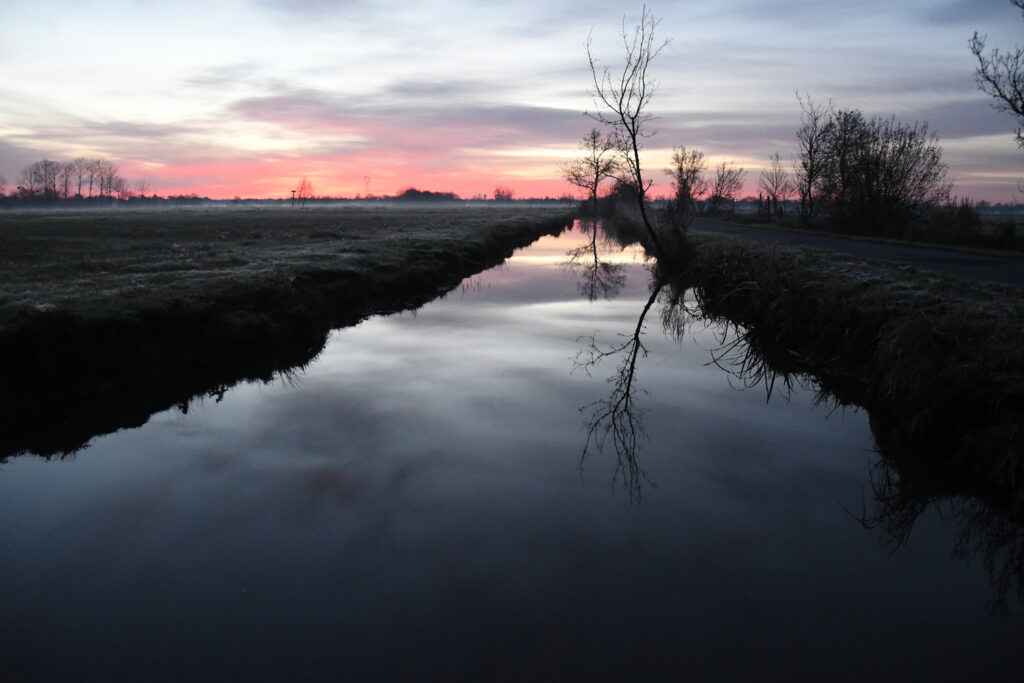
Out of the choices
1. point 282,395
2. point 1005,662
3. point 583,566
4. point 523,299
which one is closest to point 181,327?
point 282,395

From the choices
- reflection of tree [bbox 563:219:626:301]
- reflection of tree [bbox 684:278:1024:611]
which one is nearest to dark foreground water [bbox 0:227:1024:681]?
reflection of tree [bbox 684:278:1024:611]

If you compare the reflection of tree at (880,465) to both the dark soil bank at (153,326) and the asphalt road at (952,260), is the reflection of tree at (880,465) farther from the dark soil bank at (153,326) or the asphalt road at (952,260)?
the dark soil bank at (153,326)

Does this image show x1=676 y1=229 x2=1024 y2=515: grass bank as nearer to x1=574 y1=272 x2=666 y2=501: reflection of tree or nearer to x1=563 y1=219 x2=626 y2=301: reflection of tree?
x1=574 y1=272 x2=666 y2=501: reflection of tree

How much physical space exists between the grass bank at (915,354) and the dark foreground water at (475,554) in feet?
2.49

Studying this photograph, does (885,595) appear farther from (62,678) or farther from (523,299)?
(523,299)

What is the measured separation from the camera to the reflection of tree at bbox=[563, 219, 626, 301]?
77.5ft

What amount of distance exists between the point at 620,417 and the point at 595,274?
64.7 ft

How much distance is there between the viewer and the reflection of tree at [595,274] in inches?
930

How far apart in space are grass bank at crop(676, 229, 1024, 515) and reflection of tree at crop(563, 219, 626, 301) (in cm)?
718

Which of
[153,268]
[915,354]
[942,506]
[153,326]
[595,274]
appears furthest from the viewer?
[595,274]

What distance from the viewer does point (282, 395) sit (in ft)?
35.0

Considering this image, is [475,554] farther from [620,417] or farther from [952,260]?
[952,260]

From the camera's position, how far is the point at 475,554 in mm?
5715

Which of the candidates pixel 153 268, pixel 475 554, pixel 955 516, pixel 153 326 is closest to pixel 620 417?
pixel 955 516
